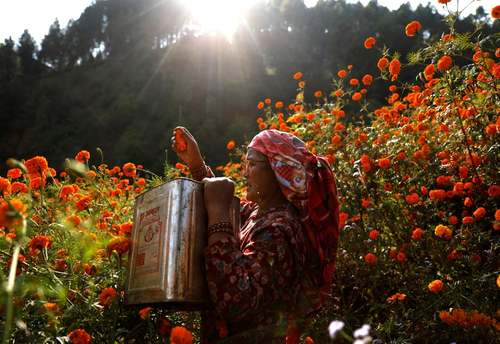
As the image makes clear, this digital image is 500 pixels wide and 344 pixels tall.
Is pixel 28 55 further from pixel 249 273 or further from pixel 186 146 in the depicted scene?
pixel 249 273

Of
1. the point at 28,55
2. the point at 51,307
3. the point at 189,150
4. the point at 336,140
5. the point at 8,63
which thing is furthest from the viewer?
the point at 28,55

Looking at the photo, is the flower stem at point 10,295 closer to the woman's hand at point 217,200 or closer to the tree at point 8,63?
the woman's hand at point 217,200

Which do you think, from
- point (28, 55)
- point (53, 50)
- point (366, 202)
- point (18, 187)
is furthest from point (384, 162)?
point (53, 50)

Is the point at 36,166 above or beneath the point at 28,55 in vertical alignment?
beneath

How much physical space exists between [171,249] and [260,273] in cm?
28

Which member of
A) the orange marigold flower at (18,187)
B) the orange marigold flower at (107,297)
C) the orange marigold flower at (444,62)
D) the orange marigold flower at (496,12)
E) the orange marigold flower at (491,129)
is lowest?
the orange marigold flower at (107,297)

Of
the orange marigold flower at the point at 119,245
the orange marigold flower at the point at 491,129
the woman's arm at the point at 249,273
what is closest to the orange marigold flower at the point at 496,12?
the orange marigold flower at the point at 491,129

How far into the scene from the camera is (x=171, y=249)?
1.29 m

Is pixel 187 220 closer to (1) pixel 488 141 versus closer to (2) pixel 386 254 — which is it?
(2) pixel 386 254

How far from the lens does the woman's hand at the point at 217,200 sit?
A: 1386mm

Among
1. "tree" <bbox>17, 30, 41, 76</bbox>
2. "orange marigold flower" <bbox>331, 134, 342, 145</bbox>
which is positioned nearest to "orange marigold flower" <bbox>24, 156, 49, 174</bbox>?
"orange marigold flower" <bbox>331, 134, 342, 145</bbox>

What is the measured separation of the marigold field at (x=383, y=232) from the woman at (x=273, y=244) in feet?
0.47

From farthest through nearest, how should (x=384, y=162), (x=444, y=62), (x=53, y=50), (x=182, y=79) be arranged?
1. (x=53, y=50)
2. (x=182, y=79)
3. (x=384, y=162)
4. (x=444, y=62)

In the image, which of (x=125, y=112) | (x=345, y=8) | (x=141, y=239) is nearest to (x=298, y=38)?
(x=345, y=8)
